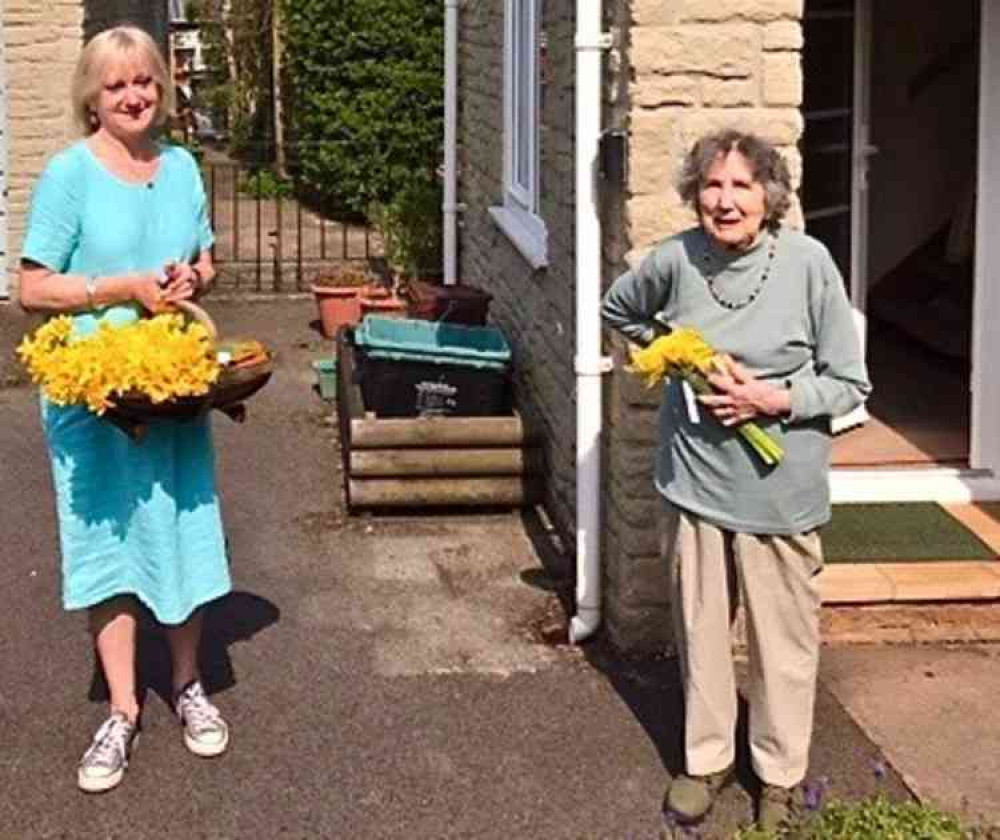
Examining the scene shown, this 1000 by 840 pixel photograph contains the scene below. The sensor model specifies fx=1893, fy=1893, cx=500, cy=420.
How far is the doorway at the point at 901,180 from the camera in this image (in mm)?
8797

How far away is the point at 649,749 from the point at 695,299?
1338 mm

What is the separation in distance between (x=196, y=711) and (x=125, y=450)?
2.55 feet

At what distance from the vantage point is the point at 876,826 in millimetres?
4086

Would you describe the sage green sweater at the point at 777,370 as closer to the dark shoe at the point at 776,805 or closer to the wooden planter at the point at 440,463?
the dark shoe at the point at 776,805

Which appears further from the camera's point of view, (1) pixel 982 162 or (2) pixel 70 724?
(1) pixel 982 162

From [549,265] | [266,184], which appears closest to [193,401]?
[549,265]

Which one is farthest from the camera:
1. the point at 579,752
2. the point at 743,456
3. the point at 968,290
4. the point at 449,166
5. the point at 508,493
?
the point at 449,166

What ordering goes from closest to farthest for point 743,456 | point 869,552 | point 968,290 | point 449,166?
point 743,456 → point 869,552 → point 968,290 → point 449,166

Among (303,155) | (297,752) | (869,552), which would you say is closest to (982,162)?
(869,552)

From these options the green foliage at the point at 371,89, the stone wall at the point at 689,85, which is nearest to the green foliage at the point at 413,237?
the green foliage at the point at 371,89

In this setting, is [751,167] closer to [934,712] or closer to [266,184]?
[934,712]

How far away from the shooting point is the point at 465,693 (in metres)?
5.72

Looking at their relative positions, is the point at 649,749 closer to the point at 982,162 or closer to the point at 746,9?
the point at 746,9

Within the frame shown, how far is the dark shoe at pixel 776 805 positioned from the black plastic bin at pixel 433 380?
3626 millimetres
